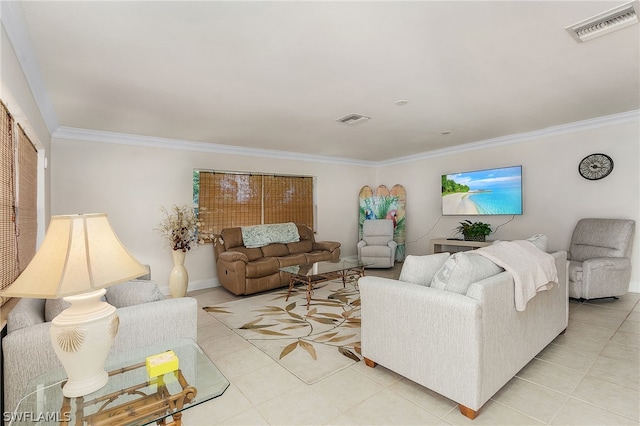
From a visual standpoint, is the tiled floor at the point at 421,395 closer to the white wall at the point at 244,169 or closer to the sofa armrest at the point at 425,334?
the sofa armrest at the point at 425,334

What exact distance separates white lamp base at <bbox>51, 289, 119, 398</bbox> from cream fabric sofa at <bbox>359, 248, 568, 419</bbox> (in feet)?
5.35

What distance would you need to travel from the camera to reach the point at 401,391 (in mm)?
2094

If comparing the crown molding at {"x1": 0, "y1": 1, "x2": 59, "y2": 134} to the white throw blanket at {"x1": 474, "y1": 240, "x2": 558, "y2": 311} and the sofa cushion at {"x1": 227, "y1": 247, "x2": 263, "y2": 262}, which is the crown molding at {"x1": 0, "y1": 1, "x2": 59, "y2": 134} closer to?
the sofa cushion at {"x1": 227, "y1": 247, "x2": 263, "y2": 262}

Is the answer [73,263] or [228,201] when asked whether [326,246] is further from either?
[73,263]

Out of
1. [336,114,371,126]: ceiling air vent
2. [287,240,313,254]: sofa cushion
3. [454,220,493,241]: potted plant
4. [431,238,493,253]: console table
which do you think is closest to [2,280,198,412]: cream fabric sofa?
[336,114,371,126]: ceiling air vent

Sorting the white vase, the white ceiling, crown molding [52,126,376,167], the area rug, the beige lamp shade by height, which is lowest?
the area rug

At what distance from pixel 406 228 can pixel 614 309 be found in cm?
365

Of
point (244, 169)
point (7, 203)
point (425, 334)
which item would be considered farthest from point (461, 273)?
point (244, 169)

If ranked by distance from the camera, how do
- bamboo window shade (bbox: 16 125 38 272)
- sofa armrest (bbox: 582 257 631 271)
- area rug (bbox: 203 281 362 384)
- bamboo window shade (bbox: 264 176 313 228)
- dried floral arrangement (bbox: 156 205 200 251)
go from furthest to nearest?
bamboo window shade (bbox: 264 176 313 228) < dried floral arrangement (bbox: 156 205 200 251) < sofa armrest (bbox: 582 257 631 271) < area rug (bbox: 203 281 362 384) < bamboo window shade (bbox: 16 125 38 272)

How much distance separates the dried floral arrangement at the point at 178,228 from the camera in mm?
4352

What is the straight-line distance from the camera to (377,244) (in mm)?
6289

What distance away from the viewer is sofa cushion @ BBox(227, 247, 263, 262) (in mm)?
4879

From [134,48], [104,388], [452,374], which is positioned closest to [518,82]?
[452,374]

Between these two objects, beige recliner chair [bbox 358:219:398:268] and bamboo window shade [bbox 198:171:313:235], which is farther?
beige recliner chair [bbox 358:219:398:268]
